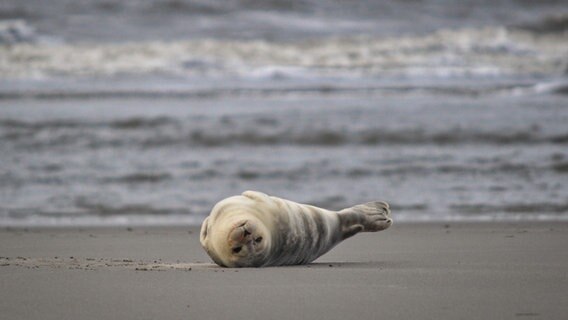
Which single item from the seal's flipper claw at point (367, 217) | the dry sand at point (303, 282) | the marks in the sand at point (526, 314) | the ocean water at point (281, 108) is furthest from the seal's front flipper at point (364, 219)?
the ocean water at point (281, 108)

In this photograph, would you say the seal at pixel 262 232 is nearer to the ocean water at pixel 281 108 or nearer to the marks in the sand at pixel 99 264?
the marks in the sand at pixel 99 264

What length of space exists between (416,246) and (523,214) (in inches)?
87.0

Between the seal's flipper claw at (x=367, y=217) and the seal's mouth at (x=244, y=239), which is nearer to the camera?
the seal's mouth at (x=244, y=239)

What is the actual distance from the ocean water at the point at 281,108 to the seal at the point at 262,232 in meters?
3.23

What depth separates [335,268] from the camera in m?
5.25

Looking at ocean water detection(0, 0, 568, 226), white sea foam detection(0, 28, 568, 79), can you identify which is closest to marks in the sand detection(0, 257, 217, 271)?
ocean water detection(0, 0, 568, 226)

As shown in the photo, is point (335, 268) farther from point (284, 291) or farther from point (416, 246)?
point (416, 246)

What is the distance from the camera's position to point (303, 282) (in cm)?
460

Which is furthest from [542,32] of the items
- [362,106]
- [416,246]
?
[416,246]

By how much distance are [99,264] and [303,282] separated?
1318 mm

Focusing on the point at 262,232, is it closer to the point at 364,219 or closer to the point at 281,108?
the point at 364,219

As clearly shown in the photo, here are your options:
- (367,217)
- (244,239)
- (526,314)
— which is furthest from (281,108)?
(526,314)

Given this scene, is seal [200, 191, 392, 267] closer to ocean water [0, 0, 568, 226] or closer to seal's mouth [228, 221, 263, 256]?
seal's mouth [228, 221, 263, 256]

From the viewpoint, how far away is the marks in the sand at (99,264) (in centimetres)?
521
